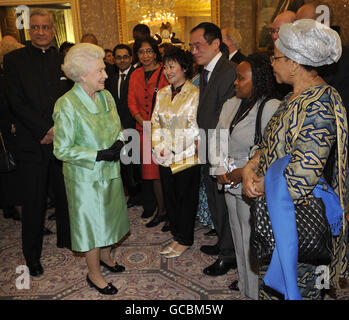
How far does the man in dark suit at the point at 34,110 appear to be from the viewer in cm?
283

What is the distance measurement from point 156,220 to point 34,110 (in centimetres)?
185

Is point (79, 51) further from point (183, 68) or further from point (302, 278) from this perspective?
point (302, 278)

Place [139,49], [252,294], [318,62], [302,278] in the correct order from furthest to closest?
[139,49] < [252,294] < [302,278] < [318,62]

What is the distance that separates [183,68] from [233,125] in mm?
1019

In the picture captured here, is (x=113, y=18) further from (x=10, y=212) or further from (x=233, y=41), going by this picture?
(x=10, y=212)

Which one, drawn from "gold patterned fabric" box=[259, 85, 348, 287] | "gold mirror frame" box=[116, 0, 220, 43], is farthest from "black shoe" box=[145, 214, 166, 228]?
"gold mirror frame" box=[116, 0, 220, 43]

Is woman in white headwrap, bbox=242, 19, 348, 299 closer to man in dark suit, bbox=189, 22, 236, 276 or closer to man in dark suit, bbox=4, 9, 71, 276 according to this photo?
man in dark suit, bbox=189, 22, 236, 276

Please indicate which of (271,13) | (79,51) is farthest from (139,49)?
(271,13)

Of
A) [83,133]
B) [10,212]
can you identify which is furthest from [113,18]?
[83,133]

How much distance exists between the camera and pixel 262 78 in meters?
2.06

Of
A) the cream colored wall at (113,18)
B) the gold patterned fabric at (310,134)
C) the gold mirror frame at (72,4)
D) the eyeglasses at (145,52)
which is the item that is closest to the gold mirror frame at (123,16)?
the cream colored wall at (113,18)

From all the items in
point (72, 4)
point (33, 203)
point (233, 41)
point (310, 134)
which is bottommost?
point (33, 203)

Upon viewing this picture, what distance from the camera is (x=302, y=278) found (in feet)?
5.49

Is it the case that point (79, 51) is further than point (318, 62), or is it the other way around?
point (79, 51)
